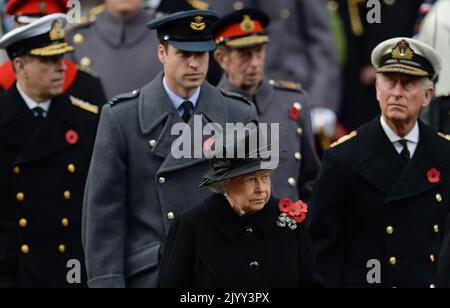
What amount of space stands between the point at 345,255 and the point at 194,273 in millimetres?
1767

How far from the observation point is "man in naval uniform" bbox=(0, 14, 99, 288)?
39.5ft

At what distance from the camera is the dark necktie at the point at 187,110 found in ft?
36.7

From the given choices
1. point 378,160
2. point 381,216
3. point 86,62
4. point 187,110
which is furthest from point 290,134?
point 86,62

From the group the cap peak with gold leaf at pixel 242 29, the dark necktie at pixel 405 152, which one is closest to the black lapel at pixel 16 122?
the cap peak with gold leaf at pixel 242 29

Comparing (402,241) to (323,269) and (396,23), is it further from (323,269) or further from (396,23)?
(396,23)

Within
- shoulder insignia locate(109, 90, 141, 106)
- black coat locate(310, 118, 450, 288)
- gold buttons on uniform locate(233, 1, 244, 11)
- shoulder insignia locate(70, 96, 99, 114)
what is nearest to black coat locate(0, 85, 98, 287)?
shoulder insignia locate(70, 96, 99, 114)

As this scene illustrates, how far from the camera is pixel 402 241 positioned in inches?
449

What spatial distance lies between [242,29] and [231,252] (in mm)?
3228

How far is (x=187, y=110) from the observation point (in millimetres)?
11195

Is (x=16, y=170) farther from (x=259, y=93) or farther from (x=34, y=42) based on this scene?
(x=259, y=93)
